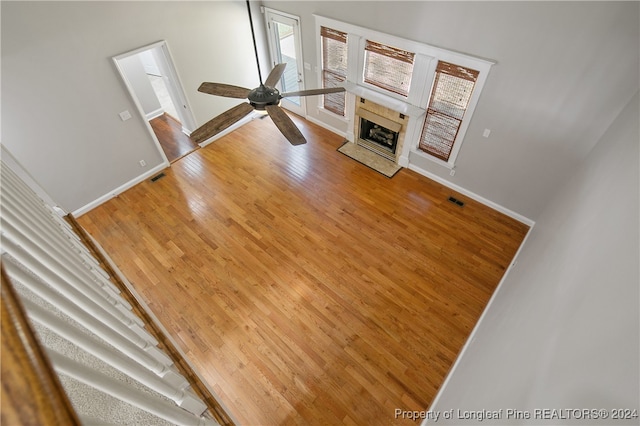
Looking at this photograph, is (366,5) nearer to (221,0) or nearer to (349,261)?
(221,0)

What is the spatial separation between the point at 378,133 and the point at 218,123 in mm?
3869

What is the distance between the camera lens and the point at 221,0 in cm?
530

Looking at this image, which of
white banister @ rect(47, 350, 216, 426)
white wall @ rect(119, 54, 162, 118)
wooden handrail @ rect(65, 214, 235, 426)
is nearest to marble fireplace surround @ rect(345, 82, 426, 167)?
white wall @ rect(119, 54, 162, 118)

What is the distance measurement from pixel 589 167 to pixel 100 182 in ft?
22.4

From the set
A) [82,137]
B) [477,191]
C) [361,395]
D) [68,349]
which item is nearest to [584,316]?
[68,349]

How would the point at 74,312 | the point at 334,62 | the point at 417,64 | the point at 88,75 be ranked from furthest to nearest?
the point at 334,62 < the point at 417,64 < the point at 88,75 < the point at 74,312

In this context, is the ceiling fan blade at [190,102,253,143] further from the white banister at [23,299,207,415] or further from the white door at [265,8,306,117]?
the white door at [265,8,306,117]

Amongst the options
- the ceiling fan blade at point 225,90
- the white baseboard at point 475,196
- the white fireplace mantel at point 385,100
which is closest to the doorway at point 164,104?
the ceiling fan blade at point 225,90

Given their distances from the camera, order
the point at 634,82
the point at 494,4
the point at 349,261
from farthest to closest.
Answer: the point at 349,261 → the point at 494,4 → the point at 634,82

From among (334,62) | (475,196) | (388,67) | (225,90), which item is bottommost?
(475,196)

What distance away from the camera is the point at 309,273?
4344 millimetres

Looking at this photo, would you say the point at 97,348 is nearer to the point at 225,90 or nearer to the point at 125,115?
the point at 225,90

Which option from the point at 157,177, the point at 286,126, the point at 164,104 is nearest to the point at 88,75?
the point at 157,177

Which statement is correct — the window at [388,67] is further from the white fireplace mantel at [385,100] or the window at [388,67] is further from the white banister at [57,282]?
the white banister at [57,282]
